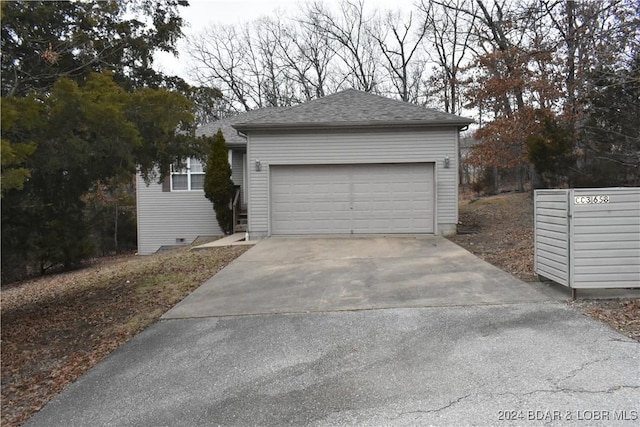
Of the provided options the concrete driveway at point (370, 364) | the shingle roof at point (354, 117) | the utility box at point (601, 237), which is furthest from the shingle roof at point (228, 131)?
the utility box at point (601, 237)

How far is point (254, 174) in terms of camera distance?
12461 millimetres

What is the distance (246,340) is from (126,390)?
1304 mm

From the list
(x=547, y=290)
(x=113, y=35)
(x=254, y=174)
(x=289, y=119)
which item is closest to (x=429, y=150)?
(x=289, y=119)

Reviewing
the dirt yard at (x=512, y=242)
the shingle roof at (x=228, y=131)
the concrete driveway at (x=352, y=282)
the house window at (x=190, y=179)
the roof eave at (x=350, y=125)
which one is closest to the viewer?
the dirt yard at (x=512, y=242)

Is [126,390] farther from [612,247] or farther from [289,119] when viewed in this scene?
[289,119]

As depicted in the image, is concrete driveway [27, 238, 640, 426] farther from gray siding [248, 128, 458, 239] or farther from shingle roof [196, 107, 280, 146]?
shingle roof [196, 107, 280, 146]

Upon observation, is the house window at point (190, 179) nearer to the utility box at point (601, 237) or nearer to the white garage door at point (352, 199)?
the white garage door at point (352, 199)

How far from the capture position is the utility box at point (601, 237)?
534cm

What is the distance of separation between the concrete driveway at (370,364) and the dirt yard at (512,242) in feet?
0.94

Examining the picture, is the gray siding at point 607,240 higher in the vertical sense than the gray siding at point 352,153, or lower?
lower

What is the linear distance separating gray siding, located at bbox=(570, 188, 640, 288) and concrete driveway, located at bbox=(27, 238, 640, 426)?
482 mm

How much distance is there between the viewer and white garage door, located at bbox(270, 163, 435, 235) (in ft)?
40.6

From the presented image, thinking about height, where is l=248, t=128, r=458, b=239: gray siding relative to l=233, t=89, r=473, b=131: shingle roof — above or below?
below

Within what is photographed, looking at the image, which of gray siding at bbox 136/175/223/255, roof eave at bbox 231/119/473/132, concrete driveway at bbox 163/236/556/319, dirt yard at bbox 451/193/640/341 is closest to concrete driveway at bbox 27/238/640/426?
concrete driveway at bbox 163/236/556/319
